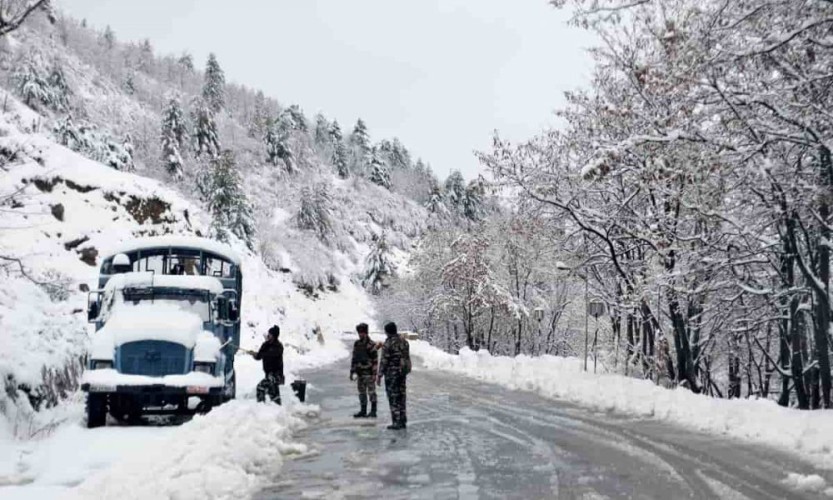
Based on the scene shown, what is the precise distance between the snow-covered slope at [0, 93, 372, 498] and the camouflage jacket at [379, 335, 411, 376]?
6.94 ft

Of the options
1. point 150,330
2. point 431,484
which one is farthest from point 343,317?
point 431,484

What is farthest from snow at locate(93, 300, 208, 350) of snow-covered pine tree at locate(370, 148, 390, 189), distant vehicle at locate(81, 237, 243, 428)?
snow-covered pine tree at locate(370, 148, 390, 189)

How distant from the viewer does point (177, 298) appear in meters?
15.5

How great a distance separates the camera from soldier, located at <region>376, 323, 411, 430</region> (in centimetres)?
1372

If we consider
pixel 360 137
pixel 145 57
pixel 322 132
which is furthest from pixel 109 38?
pixel 360 137

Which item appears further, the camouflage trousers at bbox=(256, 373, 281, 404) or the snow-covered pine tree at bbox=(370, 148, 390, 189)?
the snow-covered pine tree at bbox=(370, 148, 390, 189)

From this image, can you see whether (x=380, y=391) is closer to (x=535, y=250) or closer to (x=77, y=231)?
(x=77, y=231)

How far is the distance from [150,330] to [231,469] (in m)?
5.84

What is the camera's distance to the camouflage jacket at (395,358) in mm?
13898

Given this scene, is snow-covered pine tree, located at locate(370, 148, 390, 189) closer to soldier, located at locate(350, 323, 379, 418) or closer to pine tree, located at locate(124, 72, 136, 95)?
pine tree, located at locate(124, 72, 136, 95)

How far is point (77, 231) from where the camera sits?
35406mm

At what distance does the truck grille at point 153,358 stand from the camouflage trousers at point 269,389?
2.03 metres

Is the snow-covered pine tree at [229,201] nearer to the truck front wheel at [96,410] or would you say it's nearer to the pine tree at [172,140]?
the pine tree at [172,140]

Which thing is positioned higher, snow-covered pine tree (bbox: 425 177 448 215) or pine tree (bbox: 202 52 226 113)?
pine tree (bbox: 202 52 226 113)
